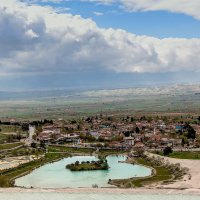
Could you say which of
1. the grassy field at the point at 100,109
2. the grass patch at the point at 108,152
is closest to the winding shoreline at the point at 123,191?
the grass patch at the point at 108,152

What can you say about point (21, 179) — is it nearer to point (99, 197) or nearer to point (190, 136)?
point (99, 197)

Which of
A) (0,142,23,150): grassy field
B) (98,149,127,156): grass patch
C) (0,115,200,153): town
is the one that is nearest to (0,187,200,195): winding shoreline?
(98,149,127,156): grass patch

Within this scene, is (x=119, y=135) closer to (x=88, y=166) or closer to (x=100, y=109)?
(x=88, y=166)

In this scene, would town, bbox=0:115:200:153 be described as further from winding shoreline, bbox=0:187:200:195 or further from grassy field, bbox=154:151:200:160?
winding shoreline, bbox=0:187:200:195

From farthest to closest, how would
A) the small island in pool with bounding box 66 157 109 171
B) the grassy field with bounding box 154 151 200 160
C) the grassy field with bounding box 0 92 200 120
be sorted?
the grassy field with bounding box 0 92 200 120 < the grassy field with bounding box 154 151 200 160 < the small island in pool with bounding box 66 157 109 171

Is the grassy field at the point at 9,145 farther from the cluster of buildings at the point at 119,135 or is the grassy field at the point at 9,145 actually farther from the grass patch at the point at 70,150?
the grass patch at the point at 70,150

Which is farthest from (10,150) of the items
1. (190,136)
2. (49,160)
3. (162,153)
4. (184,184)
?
(184,184)

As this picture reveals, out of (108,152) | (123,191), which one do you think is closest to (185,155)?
(108,152)

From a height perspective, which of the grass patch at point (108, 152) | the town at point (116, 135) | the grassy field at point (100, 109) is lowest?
the grass patch at point (108, 152)

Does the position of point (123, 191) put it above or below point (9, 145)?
below

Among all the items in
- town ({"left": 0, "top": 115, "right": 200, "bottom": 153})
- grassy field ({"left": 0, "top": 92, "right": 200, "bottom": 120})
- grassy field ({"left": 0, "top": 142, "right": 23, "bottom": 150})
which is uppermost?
grassy field ({"left": 0, "top": 92, "right": 200, "bottom": 120})

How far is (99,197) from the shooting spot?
1936 centimetres

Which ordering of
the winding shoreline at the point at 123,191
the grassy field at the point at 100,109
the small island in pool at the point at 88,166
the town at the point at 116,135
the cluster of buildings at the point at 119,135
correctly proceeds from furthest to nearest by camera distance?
the grassy field at the point at 100,109, the cluster of buildings at the point at 119,135, the town at the point at 116,135, the small island in pool at the point at 88,166, the winding shoreline at the point at 123,191

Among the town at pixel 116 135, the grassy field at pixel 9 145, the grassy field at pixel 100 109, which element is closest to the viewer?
the grassy field at pixel 9 145
